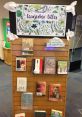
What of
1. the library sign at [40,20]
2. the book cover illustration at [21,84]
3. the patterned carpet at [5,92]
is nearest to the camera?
the library sign at [40,20]

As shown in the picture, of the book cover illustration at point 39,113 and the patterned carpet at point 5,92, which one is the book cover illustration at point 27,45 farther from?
the patterned carpet at point 5,92

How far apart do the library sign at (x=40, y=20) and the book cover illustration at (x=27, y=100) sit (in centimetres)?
72

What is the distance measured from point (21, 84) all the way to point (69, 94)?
1.83m

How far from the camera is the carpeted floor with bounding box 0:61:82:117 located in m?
3.25

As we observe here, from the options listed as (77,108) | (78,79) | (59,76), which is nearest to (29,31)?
(59,76)

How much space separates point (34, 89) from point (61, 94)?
323 millimetres

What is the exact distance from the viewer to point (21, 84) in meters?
2.36

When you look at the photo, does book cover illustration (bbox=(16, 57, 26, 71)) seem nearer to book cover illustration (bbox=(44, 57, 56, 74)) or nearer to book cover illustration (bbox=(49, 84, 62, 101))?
book cover illustration (bbox=(44, 57, 56, 74))

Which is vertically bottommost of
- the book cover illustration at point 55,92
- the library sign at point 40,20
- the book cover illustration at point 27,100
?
the book cover illustration at point 27,100

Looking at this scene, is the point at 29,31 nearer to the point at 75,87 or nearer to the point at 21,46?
the point at 21,46

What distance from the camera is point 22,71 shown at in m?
2.33

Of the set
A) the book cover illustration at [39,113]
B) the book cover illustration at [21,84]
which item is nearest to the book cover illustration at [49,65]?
the book cover illustration at [21,84]

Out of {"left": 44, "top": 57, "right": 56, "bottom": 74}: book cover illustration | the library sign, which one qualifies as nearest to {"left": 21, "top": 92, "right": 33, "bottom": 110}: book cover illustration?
{"left": 44, "top": 57, "right": 56, "bottom": 74}: book cover illustration

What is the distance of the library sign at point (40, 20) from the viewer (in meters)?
2.10
